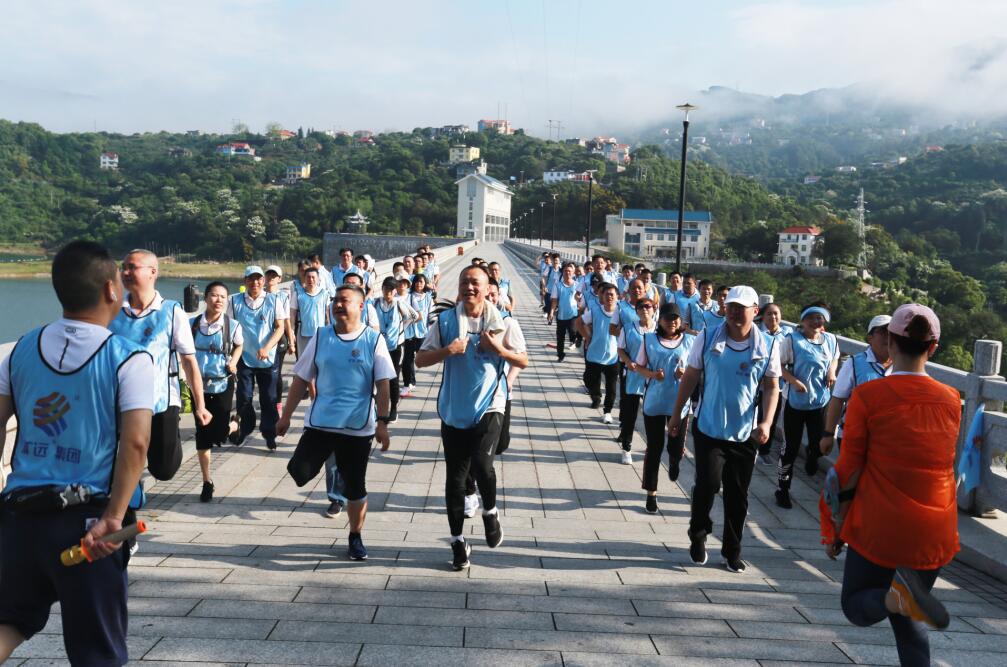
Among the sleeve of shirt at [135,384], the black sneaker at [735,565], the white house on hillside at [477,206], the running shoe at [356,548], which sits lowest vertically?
the black sneaker at [735,565]

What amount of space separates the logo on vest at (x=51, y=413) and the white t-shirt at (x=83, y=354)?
4.0 inches

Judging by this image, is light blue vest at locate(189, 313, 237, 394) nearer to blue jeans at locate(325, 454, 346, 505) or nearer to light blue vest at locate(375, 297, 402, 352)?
blue jeans at locate(325, 454, 346, 505)

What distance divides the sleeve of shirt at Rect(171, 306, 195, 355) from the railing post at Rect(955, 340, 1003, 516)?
18.4ft

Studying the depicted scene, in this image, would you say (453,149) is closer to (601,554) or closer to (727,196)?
(727,196)

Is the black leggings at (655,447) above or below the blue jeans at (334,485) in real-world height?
above

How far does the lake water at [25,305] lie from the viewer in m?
43.1

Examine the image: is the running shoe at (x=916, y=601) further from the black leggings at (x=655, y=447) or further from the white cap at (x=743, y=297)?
the black leggings at (x=655, y=447)

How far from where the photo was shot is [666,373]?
21.7ft

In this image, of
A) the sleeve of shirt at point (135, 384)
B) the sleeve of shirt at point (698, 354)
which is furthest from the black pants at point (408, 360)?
the sleeve of shirt at point (135, 384)

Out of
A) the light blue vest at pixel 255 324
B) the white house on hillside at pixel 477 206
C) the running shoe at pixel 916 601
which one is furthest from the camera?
the white house on hillside at pixel 477 206

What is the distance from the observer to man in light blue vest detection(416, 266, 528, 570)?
15.4 feet

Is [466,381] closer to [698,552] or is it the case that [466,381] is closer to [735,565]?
[698,552]

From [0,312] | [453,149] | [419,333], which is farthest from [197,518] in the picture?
[453,149]

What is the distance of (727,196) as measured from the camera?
129m
